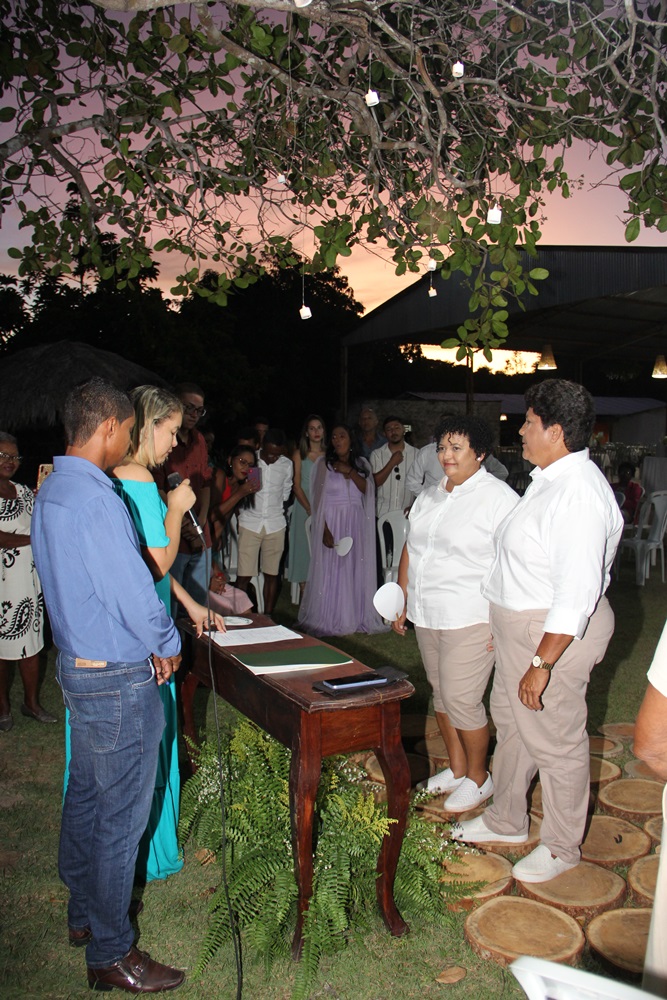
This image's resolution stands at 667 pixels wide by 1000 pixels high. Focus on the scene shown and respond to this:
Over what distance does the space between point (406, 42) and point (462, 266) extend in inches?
46.4

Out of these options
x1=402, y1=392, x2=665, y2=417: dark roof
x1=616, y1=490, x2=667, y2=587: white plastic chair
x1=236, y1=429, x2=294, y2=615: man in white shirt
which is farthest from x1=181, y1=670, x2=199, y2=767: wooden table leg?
x1=402, y1=392, x2=665, y2=417: dark roof

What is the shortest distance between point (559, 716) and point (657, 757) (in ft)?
5.08

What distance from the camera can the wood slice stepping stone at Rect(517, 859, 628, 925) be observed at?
302 cm

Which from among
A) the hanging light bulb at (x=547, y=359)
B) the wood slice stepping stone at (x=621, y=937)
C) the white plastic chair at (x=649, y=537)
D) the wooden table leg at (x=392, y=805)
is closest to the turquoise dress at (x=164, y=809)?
the wooden table leg at (x=392, y=805)

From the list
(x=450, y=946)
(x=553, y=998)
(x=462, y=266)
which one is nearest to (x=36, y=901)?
(x=450, y=946)

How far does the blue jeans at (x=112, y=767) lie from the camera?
8.14ft

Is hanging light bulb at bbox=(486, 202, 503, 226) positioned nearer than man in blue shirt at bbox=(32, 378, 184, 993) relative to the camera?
No

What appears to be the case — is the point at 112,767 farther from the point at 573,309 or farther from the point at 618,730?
the point at 573,309

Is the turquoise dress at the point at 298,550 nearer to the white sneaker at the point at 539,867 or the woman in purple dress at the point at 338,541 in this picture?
the woman in purple dress at the point at 338,541

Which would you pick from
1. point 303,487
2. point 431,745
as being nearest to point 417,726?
point 431,745

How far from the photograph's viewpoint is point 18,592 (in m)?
Result: 5.14

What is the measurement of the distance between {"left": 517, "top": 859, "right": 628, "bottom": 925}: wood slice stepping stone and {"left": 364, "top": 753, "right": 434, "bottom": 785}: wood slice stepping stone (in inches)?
40.3

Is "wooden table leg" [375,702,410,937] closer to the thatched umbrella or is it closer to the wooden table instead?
the wooden table

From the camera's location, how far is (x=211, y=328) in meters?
17.6
